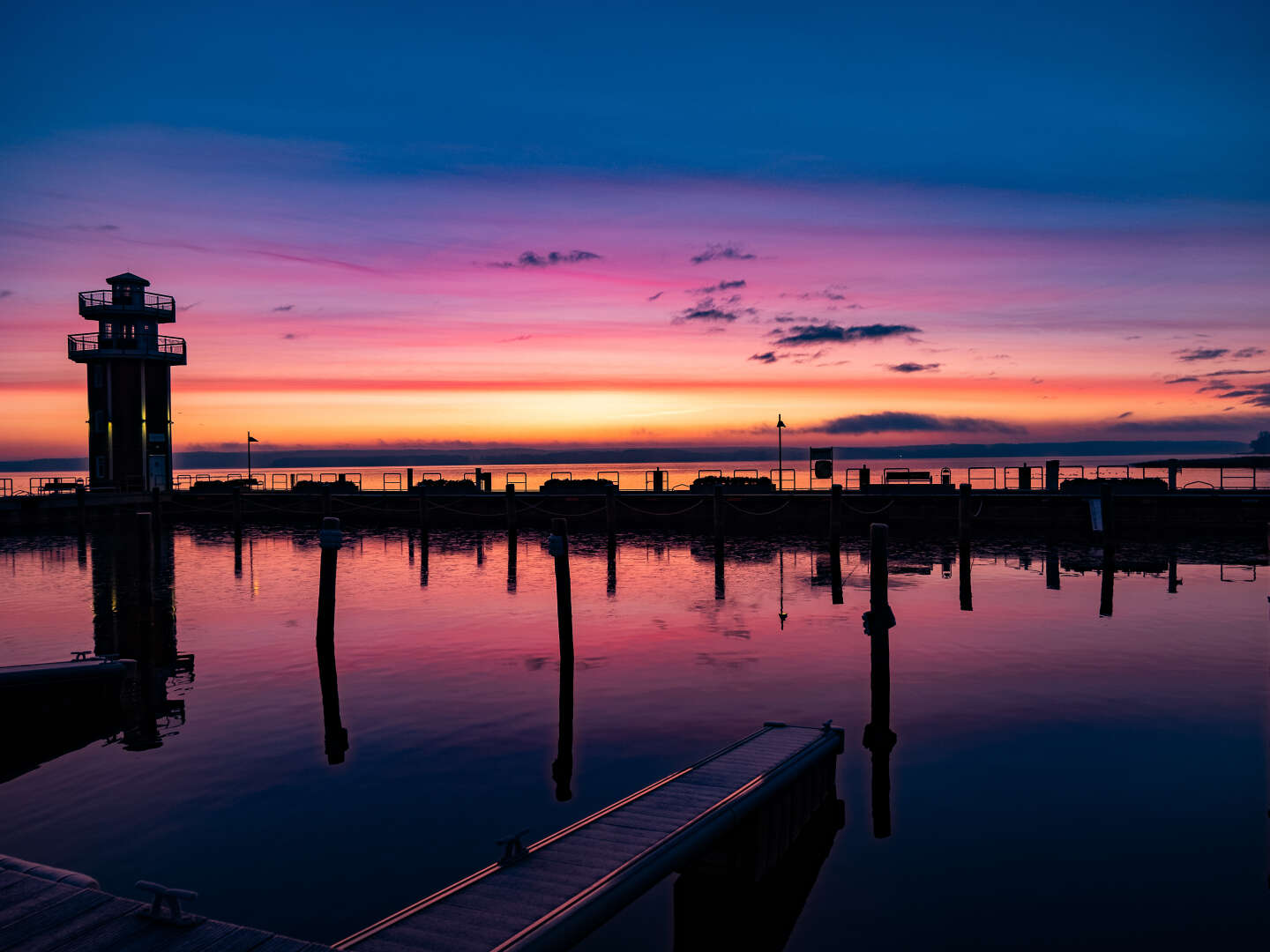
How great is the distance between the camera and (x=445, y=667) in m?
19.2

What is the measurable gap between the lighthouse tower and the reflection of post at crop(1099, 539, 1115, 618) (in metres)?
52.4

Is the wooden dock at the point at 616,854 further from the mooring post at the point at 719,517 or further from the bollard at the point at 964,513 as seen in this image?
the mooring post at the point at 719,517

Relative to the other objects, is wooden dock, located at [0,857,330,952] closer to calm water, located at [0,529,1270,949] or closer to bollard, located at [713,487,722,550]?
calm water, located at [0,529,1270,949]

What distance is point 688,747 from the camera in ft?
45.2

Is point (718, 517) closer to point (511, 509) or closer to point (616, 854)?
point (511, 509)

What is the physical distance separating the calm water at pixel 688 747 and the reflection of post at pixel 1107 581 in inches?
7.6

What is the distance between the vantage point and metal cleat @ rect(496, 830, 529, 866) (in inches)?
301

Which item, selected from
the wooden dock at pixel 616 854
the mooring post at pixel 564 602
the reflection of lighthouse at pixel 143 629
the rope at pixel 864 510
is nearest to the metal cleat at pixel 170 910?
the wooden dock at pixel 616 854

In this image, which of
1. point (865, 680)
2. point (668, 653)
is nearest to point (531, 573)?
point (668, 653)

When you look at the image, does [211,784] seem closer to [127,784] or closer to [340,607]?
[127,784]

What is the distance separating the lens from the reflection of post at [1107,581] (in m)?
25.3

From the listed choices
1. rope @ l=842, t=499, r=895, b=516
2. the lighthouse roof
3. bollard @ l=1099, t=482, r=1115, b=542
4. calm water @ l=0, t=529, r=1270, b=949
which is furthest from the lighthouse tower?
bollard @ l=1099, t=482, r=1115, b=542

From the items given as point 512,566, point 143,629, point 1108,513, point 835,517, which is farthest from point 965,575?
point 143,629

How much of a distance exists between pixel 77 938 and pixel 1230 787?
13.4 meters
